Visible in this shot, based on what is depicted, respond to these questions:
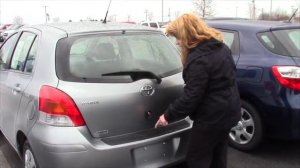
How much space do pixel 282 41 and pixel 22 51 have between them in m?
2.68

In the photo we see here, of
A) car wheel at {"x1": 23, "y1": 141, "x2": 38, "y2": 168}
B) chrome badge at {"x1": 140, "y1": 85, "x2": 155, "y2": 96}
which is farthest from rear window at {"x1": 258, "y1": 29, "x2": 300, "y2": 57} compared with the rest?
car wheel at {"x1": 23, "y1": 141, "x2": 38, "y2": 168}

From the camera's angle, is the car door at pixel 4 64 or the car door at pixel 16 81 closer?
the car door at pixel 16 81

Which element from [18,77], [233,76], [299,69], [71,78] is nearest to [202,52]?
[233,76]

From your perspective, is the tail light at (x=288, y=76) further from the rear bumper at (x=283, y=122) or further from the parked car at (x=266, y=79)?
the rear bumper at (x=283, y=122)

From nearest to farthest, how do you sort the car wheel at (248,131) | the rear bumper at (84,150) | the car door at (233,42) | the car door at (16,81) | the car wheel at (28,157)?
the rear bumper at (84,150), the car wheel at (28,157), the car door at (16,81), the car wheel at (248,131), the car door at (233,42)

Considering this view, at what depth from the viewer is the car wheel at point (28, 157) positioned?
3.31 m

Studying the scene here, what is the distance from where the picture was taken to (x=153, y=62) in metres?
3.45

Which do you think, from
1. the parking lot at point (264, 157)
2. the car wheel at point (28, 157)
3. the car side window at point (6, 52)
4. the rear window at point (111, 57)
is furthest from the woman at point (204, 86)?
the car side window at point (6, 52)

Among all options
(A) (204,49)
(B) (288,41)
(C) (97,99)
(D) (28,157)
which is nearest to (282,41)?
(B) (288,41)

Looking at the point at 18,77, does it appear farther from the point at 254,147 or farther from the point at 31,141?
the point at 254,147

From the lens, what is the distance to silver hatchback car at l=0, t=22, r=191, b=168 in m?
2.92

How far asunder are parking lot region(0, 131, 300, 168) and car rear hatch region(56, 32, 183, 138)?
3.70 feet

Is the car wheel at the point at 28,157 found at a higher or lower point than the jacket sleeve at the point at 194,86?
lower

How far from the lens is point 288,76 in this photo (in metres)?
3.92
